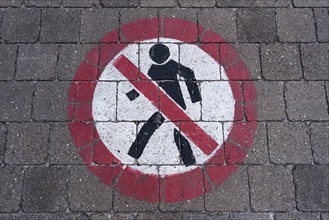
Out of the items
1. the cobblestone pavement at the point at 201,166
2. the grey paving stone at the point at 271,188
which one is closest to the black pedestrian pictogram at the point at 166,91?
the cobblestone pavement at the point at 201,166

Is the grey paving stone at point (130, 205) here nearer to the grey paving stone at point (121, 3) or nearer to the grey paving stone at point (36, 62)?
the grey paving stone at point (36, 62)

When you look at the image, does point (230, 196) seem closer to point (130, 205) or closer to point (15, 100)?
point (130, 205)

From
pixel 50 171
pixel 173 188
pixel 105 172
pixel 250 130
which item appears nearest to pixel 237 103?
pixel 250 130

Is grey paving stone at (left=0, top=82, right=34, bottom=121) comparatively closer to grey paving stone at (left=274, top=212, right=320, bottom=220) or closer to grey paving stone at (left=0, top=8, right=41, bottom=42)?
grey paving stone at (left=0, top=8, right=41, bottom=42)

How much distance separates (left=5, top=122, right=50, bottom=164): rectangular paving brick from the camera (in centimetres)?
296

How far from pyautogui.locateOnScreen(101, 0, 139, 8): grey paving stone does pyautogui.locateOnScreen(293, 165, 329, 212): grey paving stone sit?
190 cm

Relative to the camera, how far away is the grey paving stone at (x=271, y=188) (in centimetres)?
287

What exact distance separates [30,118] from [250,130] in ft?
5.61

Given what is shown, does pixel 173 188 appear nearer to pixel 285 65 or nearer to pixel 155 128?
pixel 155 128

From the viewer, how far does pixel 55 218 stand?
283cm

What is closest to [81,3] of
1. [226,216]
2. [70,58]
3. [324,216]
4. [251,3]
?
[70,58]

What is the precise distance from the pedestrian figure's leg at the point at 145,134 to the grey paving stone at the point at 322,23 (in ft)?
5.01

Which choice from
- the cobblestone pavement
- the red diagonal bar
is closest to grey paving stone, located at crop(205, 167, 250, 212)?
the cobblestone pavement

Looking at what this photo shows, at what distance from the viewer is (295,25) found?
333cm
